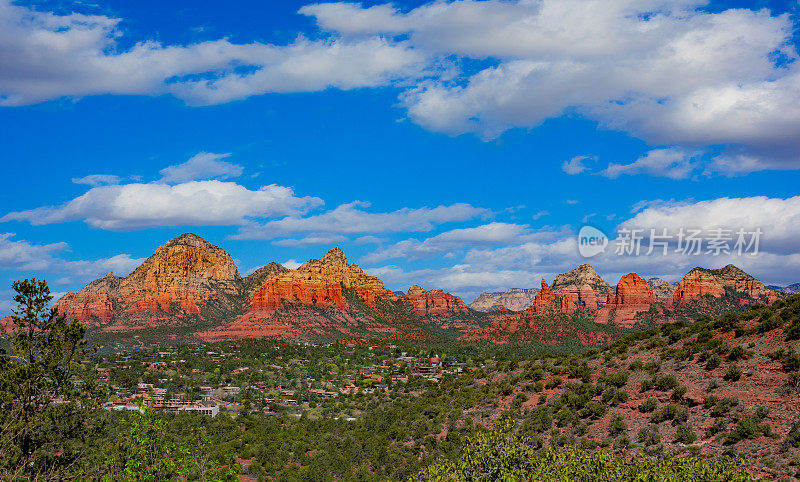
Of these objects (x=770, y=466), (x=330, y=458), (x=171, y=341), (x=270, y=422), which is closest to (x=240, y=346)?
(x=171, y=341)

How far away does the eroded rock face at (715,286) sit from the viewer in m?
178

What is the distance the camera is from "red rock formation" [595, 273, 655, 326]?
184000mm

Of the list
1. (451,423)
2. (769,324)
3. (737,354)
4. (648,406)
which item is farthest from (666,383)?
(451,423)

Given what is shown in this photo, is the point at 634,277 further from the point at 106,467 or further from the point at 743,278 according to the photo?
the point at 106,467

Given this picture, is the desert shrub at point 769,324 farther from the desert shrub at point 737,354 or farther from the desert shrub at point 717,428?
the desert shrub at point 717,428

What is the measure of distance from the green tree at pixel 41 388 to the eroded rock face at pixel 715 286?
7131 inches

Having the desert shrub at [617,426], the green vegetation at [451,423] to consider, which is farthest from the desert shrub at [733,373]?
the desert shrub at [617,426]

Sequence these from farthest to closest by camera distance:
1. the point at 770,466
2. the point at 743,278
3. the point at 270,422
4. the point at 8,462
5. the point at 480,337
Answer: the point at 743,278 < the point at 480,337 < the point at 270,422 < the point at 770,466 < the point at 8,462

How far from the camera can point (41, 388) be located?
81.2 ft

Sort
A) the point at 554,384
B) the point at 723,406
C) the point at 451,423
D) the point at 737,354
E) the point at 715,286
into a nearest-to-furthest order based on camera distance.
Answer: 1. the point at 723,406
2. the point at 737,354
3. the point at 451,423
4. the point at 554,384
5. the point at 715,286

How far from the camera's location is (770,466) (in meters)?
24.5

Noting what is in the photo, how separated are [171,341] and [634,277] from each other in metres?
152

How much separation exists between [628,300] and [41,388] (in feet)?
618

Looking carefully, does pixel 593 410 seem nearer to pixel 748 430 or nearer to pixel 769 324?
pixel 748 430
